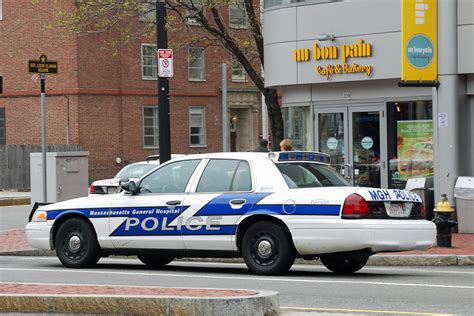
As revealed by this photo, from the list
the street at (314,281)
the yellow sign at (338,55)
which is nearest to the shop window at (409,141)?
the yellow sign at (338,55)

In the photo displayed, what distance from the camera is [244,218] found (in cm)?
1375

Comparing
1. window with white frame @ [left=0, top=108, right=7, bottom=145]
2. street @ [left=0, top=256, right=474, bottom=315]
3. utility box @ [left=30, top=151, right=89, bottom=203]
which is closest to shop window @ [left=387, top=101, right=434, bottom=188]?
utility box @ [left=30, top=151, right=89, bottom=203]

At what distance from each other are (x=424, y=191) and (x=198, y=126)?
3454 cm

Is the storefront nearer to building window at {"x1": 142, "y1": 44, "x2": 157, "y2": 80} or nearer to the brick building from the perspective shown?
the brick building

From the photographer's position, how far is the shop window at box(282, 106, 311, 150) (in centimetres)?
2386

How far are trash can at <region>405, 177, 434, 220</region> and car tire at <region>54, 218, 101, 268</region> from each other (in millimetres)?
7817

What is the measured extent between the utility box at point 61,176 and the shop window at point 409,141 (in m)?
6.28

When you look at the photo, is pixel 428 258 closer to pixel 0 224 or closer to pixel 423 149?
pixel 423 149

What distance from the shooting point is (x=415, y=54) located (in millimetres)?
20109

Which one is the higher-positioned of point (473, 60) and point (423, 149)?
point (473, 60)

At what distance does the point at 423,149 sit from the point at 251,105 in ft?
115

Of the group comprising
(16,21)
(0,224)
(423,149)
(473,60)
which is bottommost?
(0,224)

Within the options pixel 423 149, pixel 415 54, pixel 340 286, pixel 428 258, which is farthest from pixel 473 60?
pixel 340 286

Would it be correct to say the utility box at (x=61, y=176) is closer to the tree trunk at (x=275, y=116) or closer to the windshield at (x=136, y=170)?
the windshield at (x=136, y=170)
